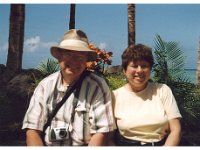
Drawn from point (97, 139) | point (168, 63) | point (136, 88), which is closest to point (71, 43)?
point (136, 88)

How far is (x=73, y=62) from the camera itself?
281cm

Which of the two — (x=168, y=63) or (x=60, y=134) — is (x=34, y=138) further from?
(x=168, y=63)

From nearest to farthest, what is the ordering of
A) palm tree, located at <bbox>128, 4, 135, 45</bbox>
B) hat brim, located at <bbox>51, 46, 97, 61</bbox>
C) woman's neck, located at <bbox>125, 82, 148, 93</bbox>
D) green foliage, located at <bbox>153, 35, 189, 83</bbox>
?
hat brim, located at <bbox>51, 46, 97, 61</bbox> → woman's neck, located at <bbox>125, 82, 148, 93</bbox> → green foliage, located at <bbox>153, 35, 189, 83</bbox> → palm tree, located at <bbox>128, 4, 135, 45</bbox>

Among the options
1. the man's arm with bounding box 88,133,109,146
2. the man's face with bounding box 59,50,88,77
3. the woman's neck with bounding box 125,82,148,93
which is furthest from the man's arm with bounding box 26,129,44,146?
the woman's neck with bounding box 125,82,148,93

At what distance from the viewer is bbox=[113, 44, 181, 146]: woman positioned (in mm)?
2906

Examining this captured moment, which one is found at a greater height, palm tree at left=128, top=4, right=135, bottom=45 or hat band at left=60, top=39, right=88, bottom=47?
palm tree at left=128, top=4, right=135, bottom=45

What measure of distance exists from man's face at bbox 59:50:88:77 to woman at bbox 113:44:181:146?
0.37 metres

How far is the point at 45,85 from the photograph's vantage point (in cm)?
290

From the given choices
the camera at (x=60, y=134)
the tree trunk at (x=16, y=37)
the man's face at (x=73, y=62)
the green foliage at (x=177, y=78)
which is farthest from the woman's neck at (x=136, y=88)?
the tree trunk at (x=16, y=37)

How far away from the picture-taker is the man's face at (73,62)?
2818mm

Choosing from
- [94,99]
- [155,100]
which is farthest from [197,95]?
[94,99]

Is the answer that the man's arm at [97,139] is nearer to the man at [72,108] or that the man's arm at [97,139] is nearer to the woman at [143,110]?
the man at [72,108]

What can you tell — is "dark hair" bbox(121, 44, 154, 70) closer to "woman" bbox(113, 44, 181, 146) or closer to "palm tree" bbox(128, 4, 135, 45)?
"woman" bbox(113, 44, 181, 146)

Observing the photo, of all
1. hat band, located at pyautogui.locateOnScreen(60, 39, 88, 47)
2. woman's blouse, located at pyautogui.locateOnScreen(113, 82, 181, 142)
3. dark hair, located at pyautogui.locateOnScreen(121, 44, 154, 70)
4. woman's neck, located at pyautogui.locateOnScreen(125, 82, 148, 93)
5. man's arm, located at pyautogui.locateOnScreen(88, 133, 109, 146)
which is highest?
hat band, located at pyautogui.locateOnScreen(60, 39, 88, 47)
